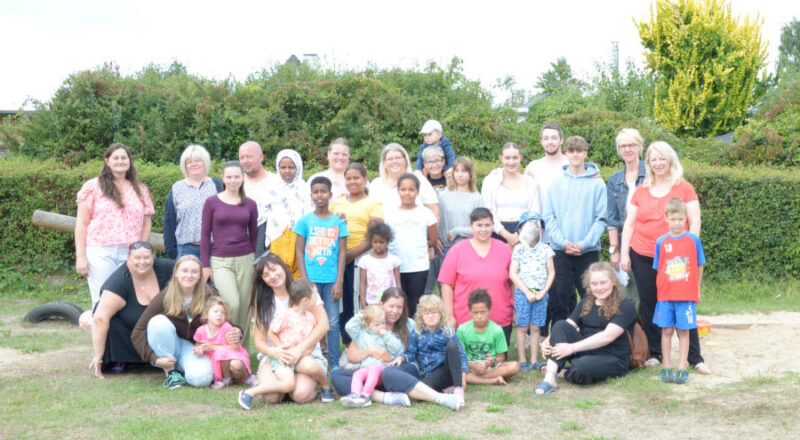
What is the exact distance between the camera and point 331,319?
245 inches

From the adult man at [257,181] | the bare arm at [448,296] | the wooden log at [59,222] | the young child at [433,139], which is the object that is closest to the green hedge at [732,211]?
the wooden log at [59,222]

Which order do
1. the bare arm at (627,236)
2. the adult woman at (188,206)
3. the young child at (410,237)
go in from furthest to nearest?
the adult woman at (188,206) < the young child at (410,237) < the bare arm at (627,236)

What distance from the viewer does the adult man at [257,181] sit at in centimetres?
674

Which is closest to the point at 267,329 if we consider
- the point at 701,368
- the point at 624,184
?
the point at 624,184

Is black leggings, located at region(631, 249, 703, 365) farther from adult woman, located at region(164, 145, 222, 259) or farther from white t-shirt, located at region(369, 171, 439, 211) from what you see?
adult woman, located at region(164, 145, 222, 259)

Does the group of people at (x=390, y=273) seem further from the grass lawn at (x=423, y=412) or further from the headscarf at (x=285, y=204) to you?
the grass lawn at (x=423, y=412)

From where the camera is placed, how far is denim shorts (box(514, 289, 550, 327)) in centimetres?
633

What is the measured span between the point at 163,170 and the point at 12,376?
16.8 ft

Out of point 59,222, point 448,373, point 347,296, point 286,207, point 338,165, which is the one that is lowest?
point 448,373

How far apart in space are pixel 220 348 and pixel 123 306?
3.13 ft

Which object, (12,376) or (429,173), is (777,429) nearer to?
(429,173)

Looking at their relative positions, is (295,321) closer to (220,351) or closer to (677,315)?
(220,351)

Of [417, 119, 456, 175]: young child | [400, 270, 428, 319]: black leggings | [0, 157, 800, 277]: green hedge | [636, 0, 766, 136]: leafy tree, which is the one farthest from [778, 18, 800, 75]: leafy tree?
[400, 270, 428, 319]: black leggings

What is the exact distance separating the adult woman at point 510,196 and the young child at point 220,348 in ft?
8.05
